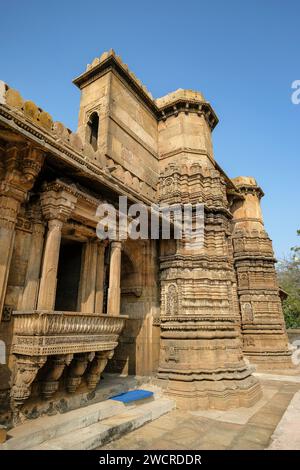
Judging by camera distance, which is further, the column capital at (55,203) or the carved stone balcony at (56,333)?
the column capital at (55,203)

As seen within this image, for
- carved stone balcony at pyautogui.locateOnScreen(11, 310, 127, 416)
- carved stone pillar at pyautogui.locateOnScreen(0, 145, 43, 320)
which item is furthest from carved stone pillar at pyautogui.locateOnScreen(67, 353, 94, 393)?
carved stone pillar at pyautogui.locateOnScreen(0, 145, 43, 320)

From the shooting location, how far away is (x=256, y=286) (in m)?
17.1

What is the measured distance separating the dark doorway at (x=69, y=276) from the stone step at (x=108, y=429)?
10.2 feet

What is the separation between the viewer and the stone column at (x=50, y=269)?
5584 mm

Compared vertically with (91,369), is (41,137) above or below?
above

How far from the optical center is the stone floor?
5535 mm

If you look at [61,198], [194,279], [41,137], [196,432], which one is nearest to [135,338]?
[194,279]

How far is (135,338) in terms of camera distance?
31.6 ft

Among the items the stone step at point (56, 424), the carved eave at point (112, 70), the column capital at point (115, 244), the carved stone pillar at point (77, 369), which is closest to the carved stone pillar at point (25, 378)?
the stone step at point (56, 424)

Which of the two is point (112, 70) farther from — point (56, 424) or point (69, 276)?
point (56, 424)

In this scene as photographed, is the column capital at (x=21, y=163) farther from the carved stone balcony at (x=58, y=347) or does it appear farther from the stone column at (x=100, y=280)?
the stone column at (x=100, y=280)

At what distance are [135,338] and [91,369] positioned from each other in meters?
3.11
